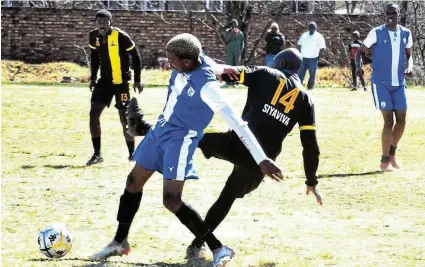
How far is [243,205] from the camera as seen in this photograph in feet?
30.3

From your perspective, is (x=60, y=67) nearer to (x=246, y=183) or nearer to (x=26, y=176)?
(x=26, y=176)

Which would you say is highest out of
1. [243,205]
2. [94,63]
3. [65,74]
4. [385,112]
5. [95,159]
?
[94,63]

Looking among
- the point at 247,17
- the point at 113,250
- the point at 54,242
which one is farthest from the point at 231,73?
the point at 247,17

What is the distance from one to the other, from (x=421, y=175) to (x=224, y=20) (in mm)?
19932

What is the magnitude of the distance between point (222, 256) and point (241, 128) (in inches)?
40.7

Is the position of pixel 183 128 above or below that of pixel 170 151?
above

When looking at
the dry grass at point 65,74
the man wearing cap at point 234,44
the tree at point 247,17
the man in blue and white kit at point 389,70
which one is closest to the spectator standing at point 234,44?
the man wearing cap at point 234,44

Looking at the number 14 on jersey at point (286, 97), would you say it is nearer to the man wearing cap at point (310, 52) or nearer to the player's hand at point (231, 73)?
the player's hand at point (231, 73)

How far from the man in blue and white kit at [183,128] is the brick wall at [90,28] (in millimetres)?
24362

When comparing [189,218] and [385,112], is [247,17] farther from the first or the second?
[189,218]

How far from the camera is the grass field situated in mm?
7172

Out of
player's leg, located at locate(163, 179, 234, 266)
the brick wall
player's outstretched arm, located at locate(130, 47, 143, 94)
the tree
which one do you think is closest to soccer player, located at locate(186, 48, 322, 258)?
player's leg, located at locate(163, 179, 234, 266)

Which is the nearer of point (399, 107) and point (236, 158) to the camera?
point (236, 158)

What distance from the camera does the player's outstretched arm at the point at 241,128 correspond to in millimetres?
5980
